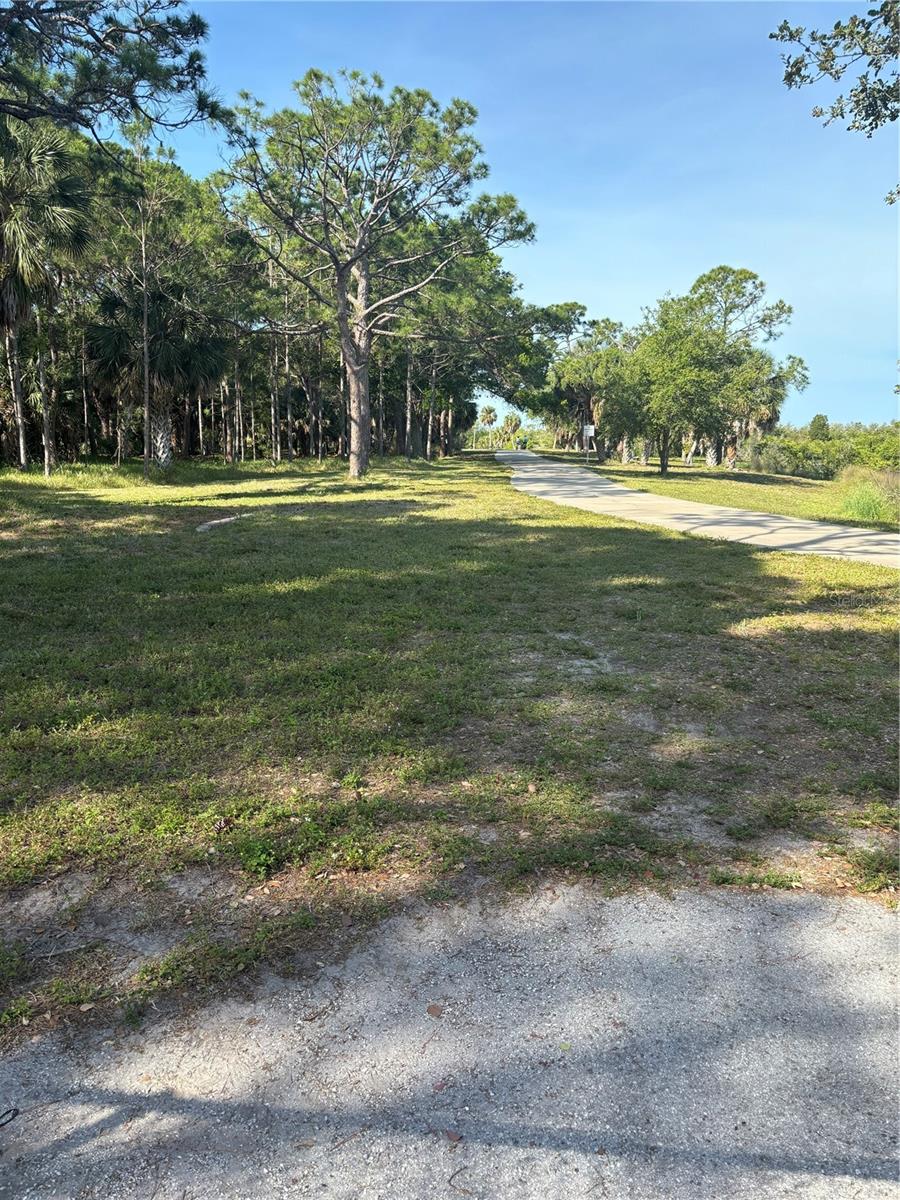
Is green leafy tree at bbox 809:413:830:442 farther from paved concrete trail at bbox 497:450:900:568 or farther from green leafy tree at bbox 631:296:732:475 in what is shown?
paved concrete trail at bbox 497:450:900:568

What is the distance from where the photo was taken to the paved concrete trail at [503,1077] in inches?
67.2

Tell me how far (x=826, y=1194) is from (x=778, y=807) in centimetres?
190

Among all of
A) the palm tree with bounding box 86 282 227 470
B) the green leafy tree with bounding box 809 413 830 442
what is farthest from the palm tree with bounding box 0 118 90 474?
the green leafy tree with bounding box 809 413 830 442

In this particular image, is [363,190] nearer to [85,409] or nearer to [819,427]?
[85,409]

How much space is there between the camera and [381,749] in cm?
394

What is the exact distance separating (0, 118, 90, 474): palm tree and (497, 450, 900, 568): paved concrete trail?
11.8 metres

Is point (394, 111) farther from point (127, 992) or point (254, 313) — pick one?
point (127, 992)

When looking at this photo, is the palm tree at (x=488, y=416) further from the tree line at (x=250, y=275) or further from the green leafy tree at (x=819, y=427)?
the tree line at (x=250, y=275)

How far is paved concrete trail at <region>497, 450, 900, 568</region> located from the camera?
1105 cm

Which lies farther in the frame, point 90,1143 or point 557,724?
point 557,724

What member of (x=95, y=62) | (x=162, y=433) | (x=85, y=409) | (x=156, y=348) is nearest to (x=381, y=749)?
(x=95, y=62)

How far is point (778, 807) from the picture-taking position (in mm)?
3396

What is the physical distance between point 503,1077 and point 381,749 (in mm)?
2088

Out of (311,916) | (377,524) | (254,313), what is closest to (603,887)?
(311,916)
